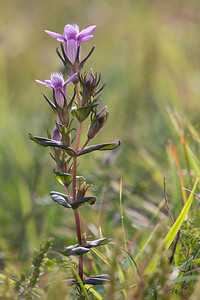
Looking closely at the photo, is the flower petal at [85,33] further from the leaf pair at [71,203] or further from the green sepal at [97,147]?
the leaf pair at [71,203]

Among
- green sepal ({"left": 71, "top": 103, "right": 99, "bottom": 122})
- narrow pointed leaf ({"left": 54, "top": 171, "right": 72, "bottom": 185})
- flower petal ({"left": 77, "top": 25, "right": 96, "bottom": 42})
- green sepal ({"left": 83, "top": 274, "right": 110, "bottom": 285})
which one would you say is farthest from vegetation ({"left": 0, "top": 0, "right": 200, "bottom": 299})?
flower petal ({"left": 77, "top": 25, "right": 96, "bottom": 42})

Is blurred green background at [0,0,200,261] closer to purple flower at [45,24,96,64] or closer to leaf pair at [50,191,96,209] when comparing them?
leaf pair at [50,191,96,209]

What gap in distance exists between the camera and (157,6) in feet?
12.9

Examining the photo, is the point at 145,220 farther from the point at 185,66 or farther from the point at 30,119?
the point at 185,66

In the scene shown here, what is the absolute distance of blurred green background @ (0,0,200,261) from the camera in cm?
156

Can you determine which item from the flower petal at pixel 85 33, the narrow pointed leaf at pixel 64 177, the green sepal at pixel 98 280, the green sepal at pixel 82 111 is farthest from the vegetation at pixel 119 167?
the flower petal at pixel 85 33

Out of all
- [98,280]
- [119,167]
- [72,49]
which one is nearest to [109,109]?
[119,167]

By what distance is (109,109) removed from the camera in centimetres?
289

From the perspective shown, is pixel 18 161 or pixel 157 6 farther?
pixel 157 6

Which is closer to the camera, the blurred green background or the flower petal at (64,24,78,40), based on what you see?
the flower petal at (64,24,78,40)

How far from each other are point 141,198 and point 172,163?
29cm

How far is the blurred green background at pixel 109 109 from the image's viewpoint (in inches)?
61.5

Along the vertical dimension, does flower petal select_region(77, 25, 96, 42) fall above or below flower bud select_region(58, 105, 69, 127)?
above

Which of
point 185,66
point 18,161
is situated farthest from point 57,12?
point 18,161
